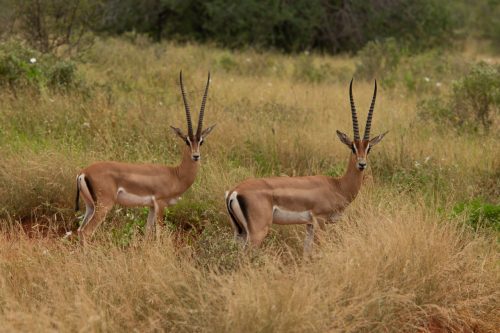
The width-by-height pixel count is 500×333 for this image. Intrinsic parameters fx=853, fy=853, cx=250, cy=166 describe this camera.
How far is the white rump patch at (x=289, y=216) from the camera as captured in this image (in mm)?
5953

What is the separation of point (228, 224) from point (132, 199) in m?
0.91

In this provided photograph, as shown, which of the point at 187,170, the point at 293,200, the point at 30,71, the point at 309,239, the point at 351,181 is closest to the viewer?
the point at 293,200

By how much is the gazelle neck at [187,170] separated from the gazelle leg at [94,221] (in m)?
0.65

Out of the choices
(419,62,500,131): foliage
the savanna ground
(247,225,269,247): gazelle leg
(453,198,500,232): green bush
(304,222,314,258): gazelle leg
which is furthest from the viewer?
(419,62,500,131): foliage

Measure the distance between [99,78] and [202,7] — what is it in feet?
28.4

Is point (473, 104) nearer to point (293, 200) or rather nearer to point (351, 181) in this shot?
point (351, 181)

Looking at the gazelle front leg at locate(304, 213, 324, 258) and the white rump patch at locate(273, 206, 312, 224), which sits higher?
the white rump patch at locate(273, 206, 312, 224)

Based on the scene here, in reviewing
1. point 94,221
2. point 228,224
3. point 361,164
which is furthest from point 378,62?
point 94,221

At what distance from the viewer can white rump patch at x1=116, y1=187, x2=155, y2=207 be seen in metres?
6.47

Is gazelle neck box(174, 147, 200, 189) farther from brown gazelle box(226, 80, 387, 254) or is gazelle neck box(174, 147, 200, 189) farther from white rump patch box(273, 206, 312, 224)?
white rump patch box(273, 206, 312, 224)

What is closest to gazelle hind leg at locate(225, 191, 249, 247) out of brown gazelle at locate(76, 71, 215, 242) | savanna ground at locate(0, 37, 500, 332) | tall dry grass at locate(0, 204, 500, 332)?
savanna ground at locate(0, 37, 500, 332)

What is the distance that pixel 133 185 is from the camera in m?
6.48

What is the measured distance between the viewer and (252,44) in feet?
67.9

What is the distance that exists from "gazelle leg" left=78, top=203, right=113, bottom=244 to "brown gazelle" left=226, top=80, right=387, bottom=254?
1022 millimetres
